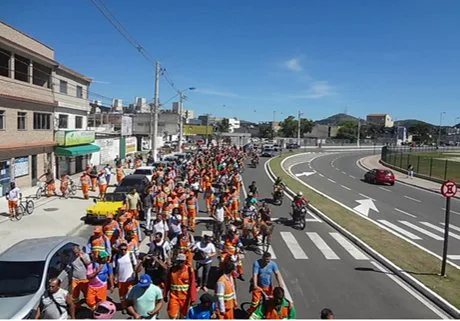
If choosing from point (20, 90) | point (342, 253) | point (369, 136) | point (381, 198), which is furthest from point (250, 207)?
point (369, 136)

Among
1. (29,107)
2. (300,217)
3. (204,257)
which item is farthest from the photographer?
(29,107)

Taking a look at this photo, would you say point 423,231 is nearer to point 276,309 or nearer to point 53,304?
point 276,309

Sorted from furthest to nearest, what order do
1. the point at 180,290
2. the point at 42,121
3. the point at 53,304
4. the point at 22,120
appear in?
the point at 42,121
the point at 22,120
the point at 180,290
the point at 53,304

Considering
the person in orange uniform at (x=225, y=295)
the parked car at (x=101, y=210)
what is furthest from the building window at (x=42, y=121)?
the person in orange uniform at (x=225, y=295)

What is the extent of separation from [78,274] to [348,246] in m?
9.38

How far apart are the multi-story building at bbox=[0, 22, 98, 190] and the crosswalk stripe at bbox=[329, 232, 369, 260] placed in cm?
1831

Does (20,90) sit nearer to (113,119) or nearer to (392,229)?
(392,229)

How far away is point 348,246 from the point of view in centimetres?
Result: 1409

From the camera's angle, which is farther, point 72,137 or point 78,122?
point 78,122

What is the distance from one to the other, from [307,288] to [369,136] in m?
176

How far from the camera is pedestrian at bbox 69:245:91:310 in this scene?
315 inches

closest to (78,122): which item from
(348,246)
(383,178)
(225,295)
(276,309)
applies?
(383,178)

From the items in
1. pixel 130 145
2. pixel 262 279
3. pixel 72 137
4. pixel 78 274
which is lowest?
pixel 78 274

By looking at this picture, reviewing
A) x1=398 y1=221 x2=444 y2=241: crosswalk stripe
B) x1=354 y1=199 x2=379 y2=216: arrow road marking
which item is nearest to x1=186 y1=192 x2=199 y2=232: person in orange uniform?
x1=398 y1=221 x2=444 y2=241: crosswalk stripe
